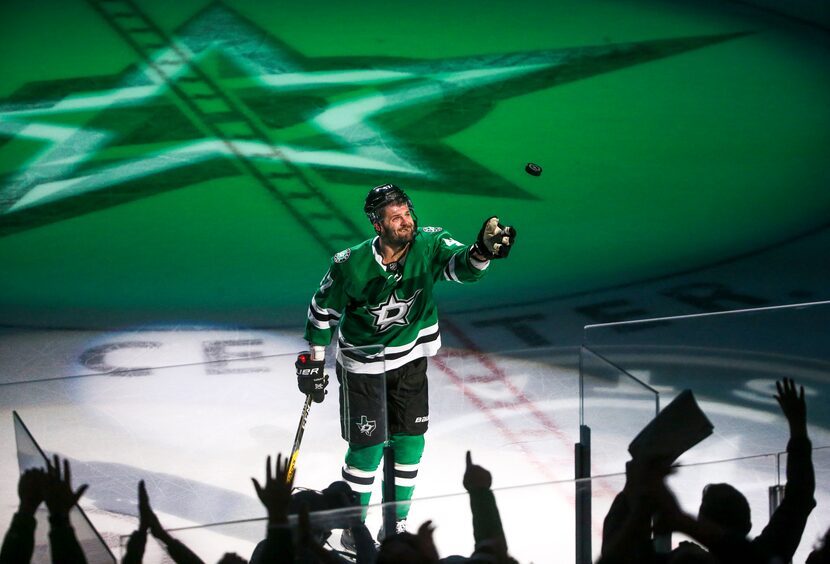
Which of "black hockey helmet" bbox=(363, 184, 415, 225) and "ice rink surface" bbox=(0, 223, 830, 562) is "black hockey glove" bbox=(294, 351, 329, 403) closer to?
"ice rink surface" bbox=(0, 223, 830, 562)

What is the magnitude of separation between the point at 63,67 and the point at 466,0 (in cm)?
374

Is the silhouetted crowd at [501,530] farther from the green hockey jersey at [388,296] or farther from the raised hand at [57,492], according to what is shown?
the green hockey jersey at [388,296]

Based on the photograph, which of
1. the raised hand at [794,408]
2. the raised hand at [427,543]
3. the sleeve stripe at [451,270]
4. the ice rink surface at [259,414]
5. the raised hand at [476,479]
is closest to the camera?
Answer: the raised hand at [427,543]

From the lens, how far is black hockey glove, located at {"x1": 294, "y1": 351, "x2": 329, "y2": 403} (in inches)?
151

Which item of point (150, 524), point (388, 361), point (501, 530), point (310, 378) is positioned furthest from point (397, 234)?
point (150, 524)

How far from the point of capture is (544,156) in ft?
28.6

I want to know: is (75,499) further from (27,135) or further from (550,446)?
(27,135)

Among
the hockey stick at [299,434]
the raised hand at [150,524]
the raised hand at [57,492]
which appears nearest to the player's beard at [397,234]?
the hockey stick at [299,434]

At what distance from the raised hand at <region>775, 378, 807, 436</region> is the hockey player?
4.21 feet

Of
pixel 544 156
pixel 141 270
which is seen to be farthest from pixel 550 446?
pixel 544 156

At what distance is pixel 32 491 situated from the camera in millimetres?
2830

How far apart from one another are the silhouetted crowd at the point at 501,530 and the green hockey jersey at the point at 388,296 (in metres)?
1.56

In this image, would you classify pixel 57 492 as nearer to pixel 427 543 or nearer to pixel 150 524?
pixel 150 524

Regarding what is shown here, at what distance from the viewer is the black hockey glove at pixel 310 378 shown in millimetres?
3846
